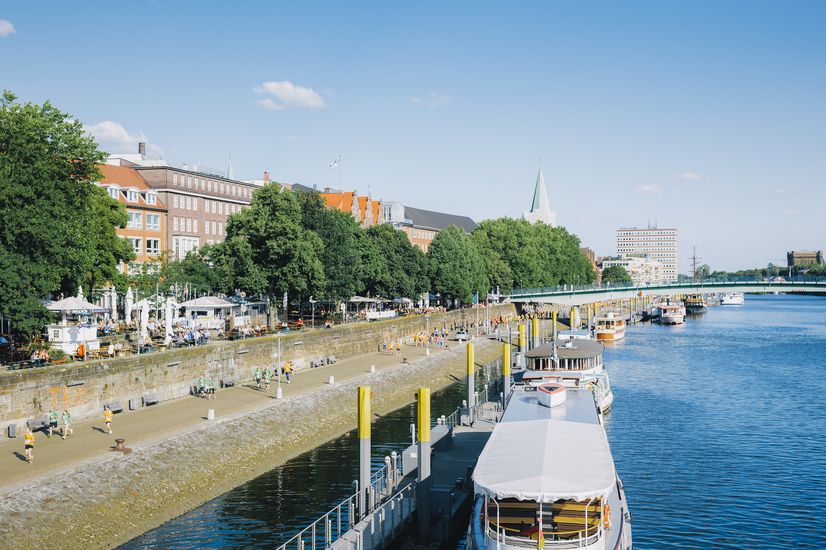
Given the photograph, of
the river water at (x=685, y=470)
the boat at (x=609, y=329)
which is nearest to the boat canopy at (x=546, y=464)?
the river water at (x=685, y=470)

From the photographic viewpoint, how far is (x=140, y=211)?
346 feet

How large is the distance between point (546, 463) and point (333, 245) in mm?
63067

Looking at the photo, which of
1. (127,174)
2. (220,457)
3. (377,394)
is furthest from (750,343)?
(220,457)

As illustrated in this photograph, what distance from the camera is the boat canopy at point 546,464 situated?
23.1 meters

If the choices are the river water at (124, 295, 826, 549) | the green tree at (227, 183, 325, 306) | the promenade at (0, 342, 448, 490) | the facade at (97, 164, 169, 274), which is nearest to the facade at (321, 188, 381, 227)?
the facade at (97, 164, 169, 274)

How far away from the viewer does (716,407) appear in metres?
63.9

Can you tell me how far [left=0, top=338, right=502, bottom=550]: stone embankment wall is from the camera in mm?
29641

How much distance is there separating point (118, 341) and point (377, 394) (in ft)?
62.3

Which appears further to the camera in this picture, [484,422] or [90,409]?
[484,422]

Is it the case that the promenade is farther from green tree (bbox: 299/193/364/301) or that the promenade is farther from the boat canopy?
green tree (bbox: 299/193/364/301)

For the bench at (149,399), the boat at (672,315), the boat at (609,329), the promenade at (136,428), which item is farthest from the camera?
the boat at (672,315)

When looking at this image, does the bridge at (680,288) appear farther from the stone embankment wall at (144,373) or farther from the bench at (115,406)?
the bench at (115,406)

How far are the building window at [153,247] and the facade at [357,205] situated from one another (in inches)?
1775

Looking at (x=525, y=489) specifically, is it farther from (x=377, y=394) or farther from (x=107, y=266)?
(x=107, y=266)
